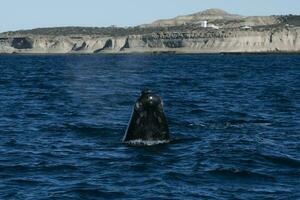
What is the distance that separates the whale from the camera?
2038 cm

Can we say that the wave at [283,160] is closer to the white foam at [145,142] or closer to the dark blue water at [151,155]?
the dark blue water at [151,155]

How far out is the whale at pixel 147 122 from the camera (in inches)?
802

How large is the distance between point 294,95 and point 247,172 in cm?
2574

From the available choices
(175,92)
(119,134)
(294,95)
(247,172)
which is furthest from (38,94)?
(247,172)

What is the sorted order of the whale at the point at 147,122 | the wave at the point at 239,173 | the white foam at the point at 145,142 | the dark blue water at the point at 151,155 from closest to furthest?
the dark blue water at the point at 151,155 < the wave at the point at 239,173 < the whale at the point at 147,122 < the white foam at the point at 145,142

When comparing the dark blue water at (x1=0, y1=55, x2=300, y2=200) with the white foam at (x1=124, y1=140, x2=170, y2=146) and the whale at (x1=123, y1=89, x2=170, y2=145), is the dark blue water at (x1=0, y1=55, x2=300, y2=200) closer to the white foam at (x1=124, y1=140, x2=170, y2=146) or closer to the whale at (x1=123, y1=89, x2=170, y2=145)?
the white foam at (x1=124, y1=140, x2=170, y2=146)

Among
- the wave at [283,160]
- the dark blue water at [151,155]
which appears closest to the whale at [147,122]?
the dark blue water at [151,155]

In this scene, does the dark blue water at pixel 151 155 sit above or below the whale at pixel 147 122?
below

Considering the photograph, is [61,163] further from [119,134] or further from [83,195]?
[119,134]

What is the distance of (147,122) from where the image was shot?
20.8 metres

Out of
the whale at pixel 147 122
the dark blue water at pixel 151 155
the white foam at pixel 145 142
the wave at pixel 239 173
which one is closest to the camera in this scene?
the dark blue water at pixel 151 155

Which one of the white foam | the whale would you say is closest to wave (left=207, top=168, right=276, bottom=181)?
the whale

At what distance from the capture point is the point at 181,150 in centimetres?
2033

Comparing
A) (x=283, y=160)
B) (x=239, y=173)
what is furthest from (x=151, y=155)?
(x=283, y=160)
